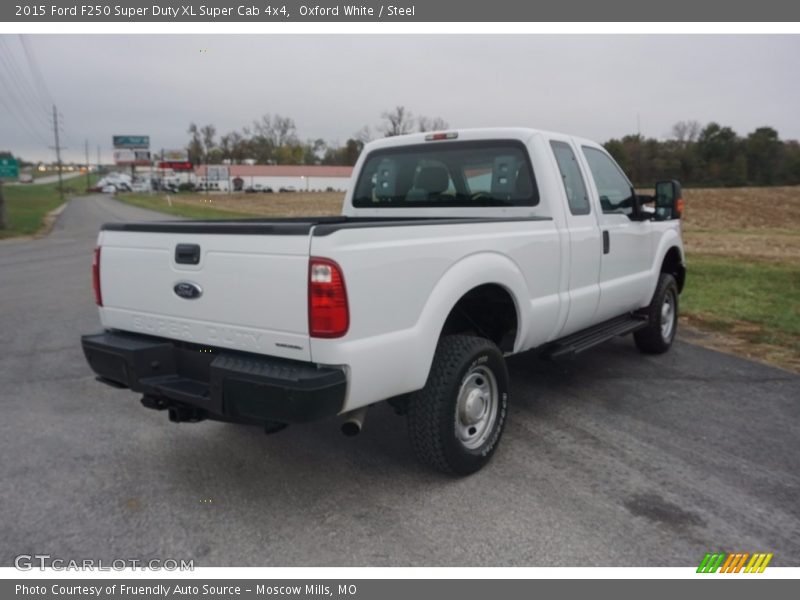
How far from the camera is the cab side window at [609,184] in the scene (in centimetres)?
550

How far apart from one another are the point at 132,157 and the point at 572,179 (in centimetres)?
13239

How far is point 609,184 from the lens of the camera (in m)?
5.71

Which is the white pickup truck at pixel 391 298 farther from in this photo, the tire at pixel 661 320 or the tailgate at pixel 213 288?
the tire at pixel 661 320

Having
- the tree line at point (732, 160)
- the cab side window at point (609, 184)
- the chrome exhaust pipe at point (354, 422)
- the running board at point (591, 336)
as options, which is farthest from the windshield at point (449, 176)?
the tree line at point (732, 160)

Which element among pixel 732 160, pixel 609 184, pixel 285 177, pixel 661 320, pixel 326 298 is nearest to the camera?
pixel 326 298

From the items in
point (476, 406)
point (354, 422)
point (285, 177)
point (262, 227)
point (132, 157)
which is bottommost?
point (476, 406)

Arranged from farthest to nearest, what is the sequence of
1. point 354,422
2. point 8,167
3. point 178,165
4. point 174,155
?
point 174,155 → point 178,165 → point 8,167 → point 354,422

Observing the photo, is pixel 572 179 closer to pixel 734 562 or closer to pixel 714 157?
pixel 734 562

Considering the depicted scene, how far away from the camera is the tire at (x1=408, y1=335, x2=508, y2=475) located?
3.66m

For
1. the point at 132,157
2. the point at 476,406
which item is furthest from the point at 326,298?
the point at 132,157

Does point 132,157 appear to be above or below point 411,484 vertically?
above

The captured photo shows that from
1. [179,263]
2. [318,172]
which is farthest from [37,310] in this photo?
[318,172]

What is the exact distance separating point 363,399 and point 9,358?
4.91 m

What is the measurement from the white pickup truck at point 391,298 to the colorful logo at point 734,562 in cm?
132
